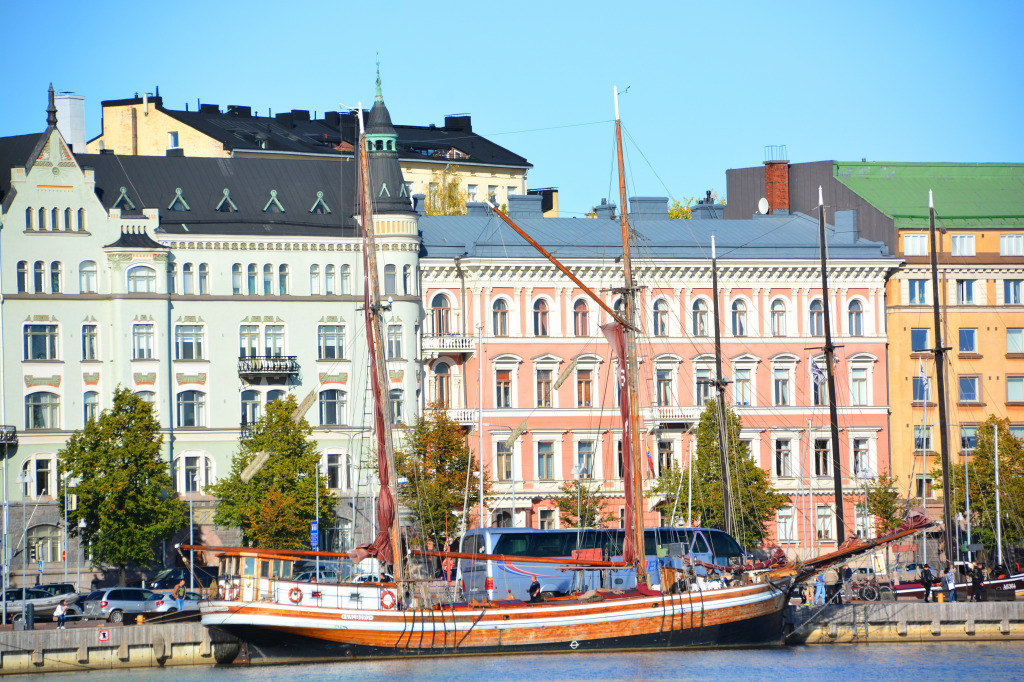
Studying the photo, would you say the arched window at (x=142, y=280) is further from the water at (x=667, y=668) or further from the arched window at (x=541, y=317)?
the water at (x=667, y=668)

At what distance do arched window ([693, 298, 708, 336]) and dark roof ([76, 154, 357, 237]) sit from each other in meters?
19.4

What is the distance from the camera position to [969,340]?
10562 cm

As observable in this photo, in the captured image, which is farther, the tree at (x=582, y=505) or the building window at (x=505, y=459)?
the building window at (x=505, y=459)

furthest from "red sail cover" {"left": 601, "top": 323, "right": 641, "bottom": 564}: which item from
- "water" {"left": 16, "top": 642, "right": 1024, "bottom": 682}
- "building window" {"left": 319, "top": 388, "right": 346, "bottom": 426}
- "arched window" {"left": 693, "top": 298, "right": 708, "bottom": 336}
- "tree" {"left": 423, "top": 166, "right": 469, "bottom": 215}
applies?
"tree" {"left": 423, "top": 166, "right": 469, "bottom": 215}

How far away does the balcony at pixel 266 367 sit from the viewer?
96.4 m

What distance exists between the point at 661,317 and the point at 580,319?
4.54m

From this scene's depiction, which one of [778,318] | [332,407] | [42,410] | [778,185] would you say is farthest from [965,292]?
[42,410]

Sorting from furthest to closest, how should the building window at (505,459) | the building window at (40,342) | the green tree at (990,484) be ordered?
1. the building window at (505,459)
2. the green tree at (990,484)
3. the building window at (40,342)

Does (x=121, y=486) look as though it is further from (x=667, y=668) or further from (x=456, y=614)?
(x=667, y=668)

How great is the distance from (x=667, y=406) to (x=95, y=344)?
30.4 meters

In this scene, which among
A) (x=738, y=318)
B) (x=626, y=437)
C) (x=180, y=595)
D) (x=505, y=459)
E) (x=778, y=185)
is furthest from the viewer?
(x=778, y=185)

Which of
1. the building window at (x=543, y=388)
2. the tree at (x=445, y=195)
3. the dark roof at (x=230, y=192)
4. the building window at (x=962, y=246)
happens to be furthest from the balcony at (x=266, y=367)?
A: the building window at (x=962, y=246)

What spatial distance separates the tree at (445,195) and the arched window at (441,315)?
2152 centimetres

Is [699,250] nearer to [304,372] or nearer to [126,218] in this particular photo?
[304,372]
